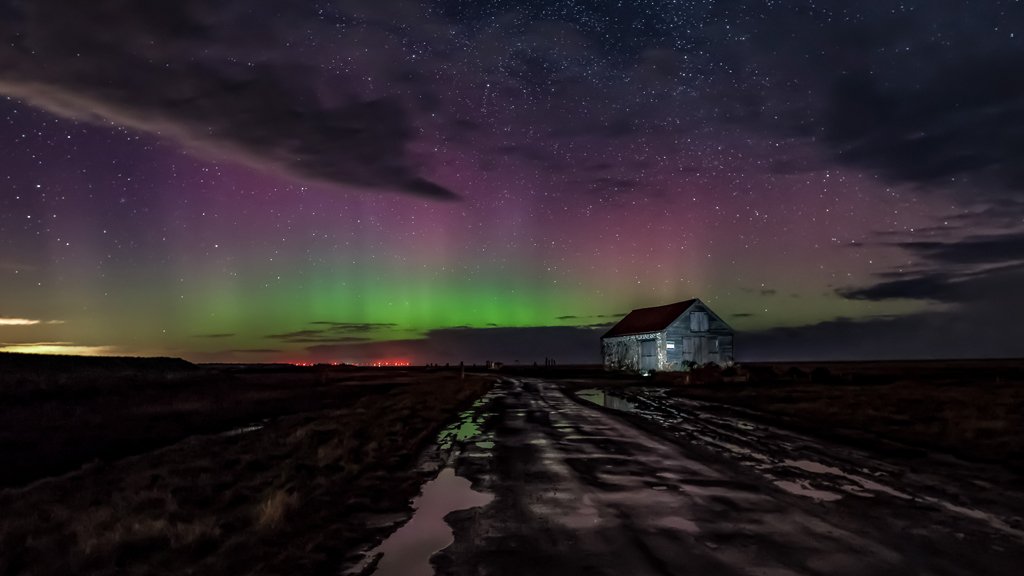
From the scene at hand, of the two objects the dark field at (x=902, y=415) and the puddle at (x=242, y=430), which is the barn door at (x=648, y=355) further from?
the puddle at (x=242, y=430)

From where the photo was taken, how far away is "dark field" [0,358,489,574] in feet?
23.4

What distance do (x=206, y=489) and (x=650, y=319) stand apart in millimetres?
60142

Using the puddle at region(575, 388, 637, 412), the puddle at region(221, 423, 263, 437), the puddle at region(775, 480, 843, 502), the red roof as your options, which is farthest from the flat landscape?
the red roof

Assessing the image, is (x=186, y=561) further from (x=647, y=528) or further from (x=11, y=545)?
(x=647, y=528)

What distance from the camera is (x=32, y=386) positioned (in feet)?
151

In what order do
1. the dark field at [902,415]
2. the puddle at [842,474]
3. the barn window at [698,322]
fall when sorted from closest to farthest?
the puddle at [842,474]
the dark field at [902,415]
the barn window at [698,322]

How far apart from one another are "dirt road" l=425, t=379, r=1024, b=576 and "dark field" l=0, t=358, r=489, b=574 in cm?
171

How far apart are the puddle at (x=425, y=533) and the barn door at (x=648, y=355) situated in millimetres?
53457

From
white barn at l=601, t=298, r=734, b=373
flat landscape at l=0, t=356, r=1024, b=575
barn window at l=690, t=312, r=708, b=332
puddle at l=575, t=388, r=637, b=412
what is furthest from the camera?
barn window at l=690, t=312, r=708, b=332

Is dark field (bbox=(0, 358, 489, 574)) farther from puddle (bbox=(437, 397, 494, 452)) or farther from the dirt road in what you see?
the dirt road

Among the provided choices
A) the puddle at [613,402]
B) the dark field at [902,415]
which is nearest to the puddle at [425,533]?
the dark field at [902,415]

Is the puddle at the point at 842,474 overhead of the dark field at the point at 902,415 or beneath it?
overhead

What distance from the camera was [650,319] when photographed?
222 ft

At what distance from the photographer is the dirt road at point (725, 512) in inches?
251
